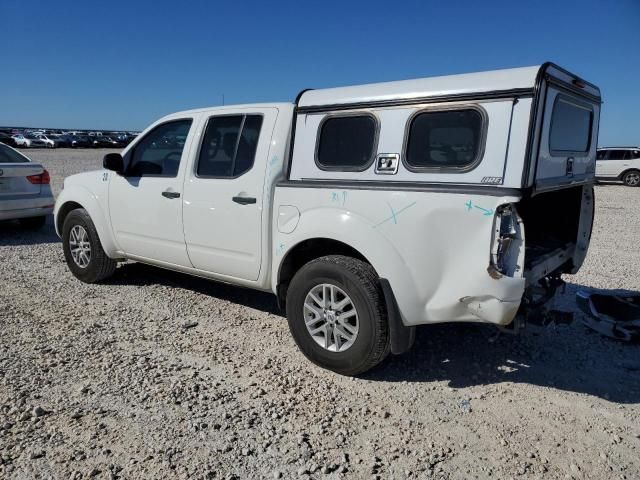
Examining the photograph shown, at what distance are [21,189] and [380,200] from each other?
702 cm

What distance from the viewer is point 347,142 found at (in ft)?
12.2

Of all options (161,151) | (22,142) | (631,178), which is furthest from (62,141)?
(161,151)

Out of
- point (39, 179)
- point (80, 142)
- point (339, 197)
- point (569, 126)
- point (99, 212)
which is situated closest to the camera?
point (339, 197)

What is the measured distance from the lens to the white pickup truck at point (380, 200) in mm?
3053

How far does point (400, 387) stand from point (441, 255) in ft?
3.48

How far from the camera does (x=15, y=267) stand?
6.58 meters

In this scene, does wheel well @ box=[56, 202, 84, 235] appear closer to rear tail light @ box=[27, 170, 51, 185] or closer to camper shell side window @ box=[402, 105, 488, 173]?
rear tail light @ box=[27, 170, 51, 185]

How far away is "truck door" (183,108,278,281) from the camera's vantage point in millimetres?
4172

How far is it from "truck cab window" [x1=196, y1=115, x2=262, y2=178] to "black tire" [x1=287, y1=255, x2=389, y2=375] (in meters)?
1.10

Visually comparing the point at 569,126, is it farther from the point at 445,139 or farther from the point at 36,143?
the point at 36,143

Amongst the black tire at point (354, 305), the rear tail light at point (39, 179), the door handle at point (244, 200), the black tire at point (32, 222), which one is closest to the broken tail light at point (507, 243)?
the black tire at point (354, 305)

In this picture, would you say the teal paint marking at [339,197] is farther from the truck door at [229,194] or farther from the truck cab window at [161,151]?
the truck cab window at [161,151]

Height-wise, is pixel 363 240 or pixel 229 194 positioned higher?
pixel 229 194

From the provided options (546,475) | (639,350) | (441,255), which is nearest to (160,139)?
(441,255)
